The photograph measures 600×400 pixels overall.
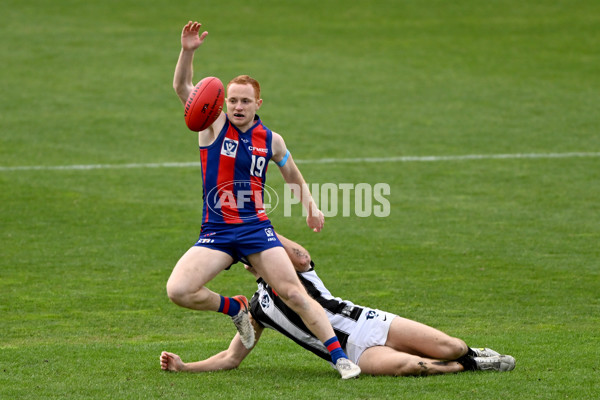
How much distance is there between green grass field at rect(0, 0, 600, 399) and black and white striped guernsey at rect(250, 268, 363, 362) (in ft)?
0.99

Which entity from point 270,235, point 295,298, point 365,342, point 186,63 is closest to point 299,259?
point 270,235

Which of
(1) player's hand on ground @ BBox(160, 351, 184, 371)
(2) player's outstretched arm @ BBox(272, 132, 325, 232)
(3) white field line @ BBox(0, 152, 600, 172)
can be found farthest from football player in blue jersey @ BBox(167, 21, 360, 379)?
(3) white field line @ BBox(0, 152, 600, 172)

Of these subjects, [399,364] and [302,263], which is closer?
[399,364]

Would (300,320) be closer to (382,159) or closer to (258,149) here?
(258,149)

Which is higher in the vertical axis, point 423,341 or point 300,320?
point 300,320

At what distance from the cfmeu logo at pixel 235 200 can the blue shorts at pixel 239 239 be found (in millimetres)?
106

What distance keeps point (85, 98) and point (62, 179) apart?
21.9 ft

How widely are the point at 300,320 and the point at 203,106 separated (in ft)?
5.99

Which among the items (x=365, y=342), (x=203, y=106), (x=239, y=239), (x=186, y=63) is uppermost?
(x=186, y=63)

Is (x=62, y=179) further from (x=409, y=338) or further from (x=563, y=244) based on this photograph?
(x=409, y=338)

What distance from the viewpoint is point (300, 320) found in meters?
7.31

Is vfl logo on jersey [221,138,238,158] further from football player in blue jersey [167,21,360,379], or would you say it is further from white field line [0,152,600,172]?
white field line [0,152,600,172]

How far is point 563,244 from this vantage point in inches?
501

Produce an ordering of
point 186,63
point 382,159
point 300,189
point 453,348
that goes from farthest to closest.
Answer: point 382,159 < point 300,189 < point 186,63 < point 453,348
